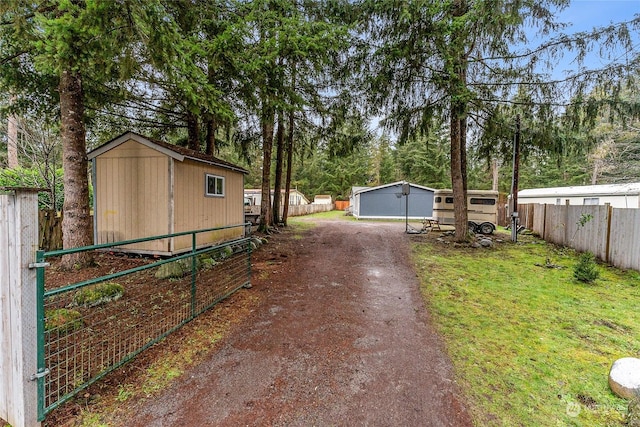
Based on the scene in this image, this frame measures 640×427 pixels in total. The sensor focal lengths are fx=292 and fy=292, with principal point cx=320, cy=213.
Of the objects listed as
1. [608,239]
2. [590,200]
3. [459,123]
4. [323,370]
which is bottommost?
[323,370]

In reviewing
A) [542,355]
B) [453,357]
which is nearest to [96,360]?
[453,357]

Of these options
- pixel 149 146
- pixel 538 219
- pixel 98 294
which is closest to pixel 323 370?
pixel 98 294

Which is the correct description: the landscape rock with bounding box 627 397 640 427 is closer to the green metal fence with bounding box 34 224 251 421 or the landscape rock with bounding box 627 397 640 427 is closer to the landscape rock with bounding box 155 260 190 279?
the green metal fence with bounding box 34 224 251 421

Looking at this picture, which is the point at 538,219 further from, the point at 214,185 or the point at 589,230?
the point at 214,185

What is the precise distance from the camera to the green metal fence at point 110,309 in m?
2.24

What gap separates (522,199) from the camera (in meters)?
22.0

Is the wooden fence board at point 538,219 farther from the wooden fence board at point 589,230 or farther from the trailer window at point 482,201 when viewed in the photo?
the wooden fence board at point 589,230

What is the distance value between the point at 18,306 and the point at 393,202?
22.3 m

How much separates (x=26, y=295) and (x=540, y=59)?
36.9 feet

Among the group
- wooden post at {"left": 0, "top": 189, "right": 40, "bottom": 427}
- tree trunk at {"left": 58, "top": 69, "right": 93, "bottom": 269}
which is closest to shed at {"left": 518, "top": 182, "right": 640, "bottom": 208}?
wooden post at {"left": 0, "top": 189, "right": 40, "bottom": 427}

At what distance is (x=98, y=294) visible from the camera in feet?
14.0

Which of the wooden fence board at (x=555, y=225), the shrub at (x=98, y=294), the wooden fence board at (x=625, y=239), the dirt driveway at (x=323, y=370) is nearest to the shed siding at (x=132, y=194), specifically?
the shrub at (x=98, y=294)

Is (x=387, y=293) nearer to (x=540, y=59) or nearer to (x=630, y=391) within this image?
(x=630, y=391)

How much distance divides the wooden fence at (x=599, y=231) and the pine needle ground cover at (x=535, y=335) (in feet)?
1.42
